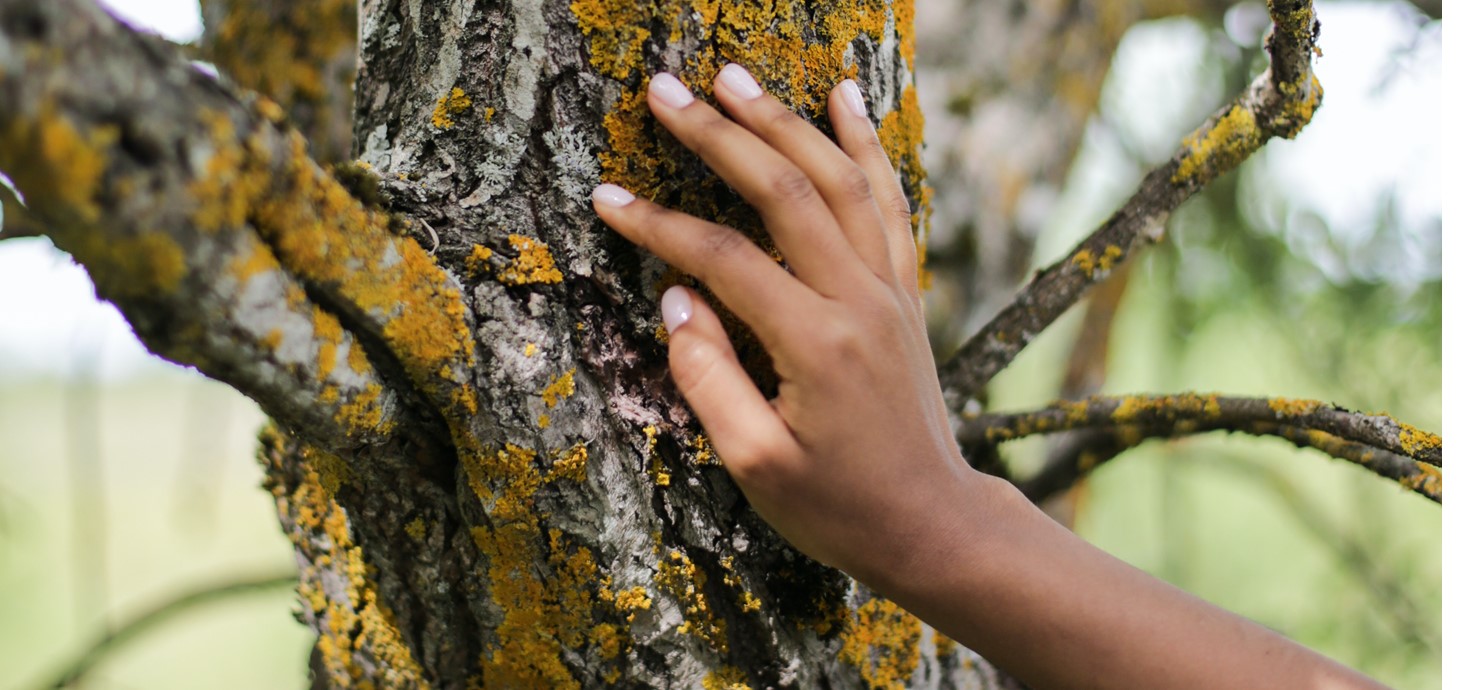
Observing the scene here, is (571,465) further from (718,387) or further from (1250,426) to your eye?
(1250,426)

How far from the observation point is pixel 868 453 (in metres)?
0.70

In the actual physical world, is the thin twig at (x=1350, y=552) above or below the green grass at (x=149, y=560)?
below

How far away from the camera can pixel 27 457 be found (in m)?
3.57

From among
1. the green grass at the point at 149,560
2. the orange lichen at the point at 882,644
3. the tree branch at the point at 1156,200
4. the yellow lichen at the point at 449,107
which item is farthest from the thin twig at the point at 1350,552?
the green grass at the point at 149,560

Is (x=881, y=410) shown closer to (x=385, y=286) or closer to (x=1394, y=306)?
(x=385, y=286)

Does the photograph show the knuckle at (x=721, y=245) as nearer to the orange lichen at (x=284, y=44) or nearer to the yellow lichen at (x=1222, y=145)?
the yellow lichen at (x=1222, y=145)

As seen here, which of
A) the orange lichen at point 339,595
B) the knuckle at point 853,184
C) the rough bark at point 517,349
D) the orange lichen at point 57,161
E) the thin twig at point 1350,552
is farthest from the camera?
the thin twig at point 1350,552

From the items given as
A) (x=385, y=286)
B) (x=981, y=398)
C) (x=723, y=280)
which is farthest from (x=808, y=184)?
(x=981, y=398)

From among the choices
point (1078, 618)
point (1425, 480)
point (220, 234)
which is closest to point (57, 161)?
point (220, 234)

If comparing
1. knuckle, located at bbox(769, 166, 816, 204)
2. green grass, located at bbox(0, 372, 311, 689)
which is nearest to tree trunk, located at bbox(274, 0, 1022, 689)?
knuckle, located at bbox(769, 166, 816, 204)

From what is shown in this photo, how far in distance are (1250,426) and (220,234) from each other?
3.59 feet

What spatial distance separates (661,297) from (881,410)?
0.81ft

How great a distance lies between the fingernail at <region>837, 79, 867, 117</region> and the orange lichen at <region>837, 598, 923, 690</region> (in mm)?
526

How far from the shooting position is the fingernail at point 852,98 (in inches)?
33.2
